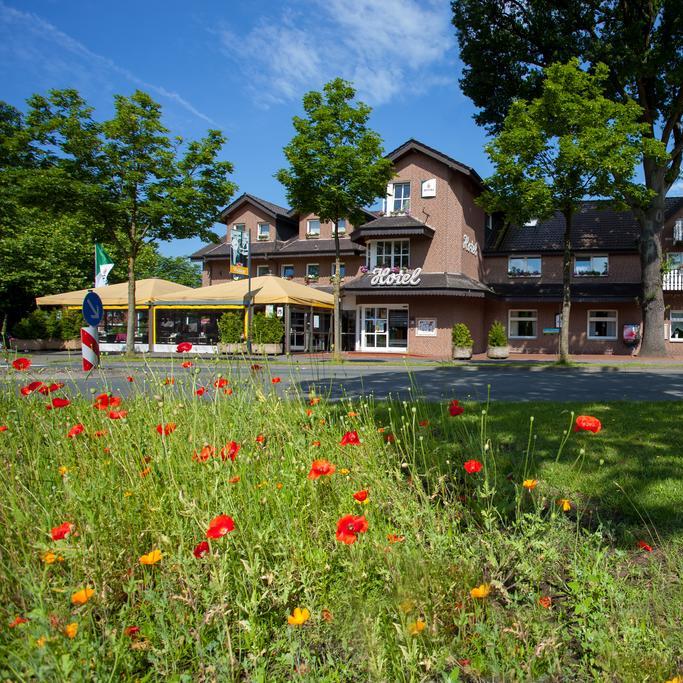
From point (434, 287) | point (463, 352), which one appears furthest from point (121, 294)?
point (463, 352)

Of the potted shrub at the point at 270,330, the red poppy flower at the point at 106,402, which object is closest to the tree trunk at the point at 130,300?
the potted shrub at the point at 270,330

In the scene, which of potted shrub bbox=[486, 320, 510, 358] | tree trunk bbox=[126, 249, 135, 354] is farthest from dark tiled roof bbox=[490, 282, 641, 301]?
tree trunk bbox=[126, 249, 135, 354]

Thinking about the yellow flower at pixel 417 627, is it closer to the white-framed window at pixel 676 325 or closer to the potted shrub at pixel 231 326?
the potted shrub at pixel 231 326

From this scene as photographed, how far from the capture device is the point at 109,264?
84.6ft

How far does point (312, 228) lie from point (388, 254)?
889 cm

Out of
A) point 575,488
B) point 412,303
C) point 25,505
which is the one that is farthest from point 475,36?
point 25,505

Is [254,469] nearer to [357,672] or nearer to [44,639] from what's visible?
[357,672]

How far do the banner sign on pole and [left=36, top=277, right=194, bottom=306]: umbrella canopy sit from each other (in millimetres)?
4311

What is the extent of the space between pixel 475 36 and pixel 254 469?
25295 millimetres

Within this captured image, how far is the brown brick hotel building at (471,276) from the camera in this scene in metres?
27.5

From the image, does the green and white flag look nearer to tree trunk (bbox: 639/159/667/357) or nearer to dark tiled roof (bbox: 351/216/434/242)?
dark tiled roof (bbox: 351/216/434/242)

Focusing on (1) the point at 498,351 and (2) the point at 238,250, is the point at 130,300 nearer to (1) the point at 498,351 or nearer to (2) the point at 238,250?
(2) the point at 238,250

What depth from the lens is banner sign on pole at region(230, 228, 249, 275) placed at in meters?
25.8

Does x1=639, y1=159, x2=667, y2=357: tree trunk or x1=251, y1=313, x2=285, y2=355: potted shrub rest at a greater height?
x1=639, y1=159, x2=667, y2=357: tree trunk
